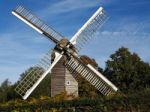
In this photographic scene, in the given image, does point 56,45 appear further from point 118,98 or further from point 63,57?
point 118,98

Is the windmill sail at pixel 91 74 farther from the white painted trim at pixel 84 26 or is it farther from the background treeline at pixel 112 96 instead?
the white painted trim at pixel 84 26

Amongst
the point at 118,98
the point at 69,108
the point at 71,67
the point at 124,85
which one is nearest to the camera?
the point at 118,98

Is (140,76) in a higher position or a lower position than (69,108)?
higher

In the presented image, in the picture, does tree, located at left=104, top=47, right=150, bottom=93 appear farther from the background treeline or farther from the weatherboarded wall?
the weatherboarded wall

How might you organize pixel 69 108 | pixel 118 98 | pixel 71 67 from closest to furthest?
1. pixel 118 98
2. pixel 69 108
3. pixel 71 67

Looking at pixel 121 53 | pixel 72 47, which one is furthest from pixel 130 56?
pixel 72 47

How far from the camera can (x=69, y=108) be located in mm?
28719

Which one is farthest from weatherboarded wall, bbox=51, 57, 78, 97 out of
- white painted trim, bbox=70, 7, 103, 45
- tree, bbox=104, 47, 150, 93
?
tree, bbox=104, 47, 150, 93

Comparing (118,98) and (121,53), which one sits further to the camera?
(121,53)

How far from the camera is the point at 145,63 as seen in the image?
72812 millimetres

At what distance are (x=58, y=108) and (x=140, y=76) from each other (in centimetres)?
4481

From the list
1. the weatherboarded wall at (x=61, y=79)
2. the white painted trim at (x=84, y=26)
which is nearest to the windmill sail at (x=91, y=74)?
the weatherboarded wall at (x=61, y=79)

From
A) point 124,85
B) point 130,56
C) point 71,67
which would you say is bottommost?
point 71,67

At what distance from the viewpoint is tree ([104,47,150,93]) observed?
7156cm
